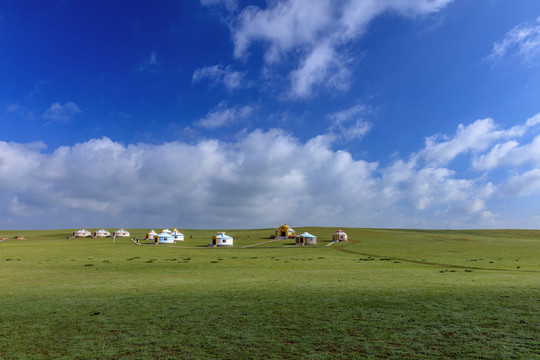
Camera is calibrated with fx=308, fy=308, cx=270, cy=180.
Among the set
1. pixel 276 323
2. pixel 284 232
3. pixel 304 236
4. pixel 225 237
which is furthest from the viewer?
pixel 284 232

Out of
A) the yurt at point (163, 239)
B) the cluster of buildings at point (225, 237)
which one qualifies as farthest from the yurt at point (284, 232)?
the yurt at point (163, 239)

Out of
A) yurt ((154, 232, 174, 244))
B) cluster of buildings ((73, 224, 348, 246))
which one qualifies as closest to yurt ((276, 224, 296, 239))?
cluster of buildings ((73, 224, 348, 246))

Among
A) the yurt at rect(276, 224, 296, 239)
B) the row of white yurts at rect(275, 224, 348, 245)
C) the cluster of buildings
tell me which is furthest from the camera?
the yurt at rect(276, 224, 296, 239)

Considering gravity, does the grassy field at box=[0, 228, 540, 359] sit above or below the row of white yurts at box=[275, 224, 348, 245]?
above

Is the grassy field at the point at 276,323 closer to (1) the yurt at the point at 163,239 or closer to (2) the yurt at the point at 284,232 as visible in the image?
(1) the yurt at the point at 163,239

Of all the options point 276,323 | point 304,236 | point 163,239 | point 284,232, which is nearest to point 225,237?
point 304,236

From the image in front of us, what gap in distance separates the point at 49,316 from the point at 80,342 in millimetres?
5142

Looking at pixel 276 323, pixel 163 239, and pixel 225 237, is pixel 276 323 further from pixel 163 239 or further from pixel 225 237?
pixel 163 239

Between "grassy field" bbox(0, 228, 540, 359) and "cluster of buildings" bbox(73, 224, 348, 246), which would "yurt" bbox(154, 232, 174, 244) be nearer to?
"cluster of buildings" bbox(73, 224, 348, 246)

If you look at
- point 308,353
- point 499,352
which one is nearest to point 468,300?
point 499,352

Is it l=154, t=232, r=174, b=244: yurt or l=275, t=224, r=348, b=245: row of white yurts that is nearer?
l=275, t=224, r=348, b=245: row of white yurts

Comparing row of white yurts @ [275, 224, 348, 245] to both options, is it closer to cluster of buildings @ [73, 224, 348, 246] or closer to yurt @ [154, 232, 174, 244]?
cluster of buildings @ [73, 224, 348, 246]

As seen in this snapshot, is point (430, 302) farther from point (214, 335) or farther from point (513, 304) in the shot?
point (214, 335)

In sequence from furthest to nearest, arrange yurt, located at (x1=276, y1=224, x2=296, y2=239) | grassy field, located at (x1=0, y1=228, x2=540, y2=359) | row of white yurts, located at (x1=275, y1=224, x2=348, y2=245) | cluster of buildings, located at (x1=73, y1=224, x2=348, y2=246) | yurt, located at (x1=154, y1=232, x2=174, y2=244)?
1. yurt, located at (x1=276, y1=224, x2=296, y2=239)
2. yurt, located at (x1=154, y1=232, x2=174, y2=244)
3. row of white yurts, located at (x1=275, y1=224, x2=348, y2=245)
4. cluster of buildings, located at (x1=73, y1=224, x2=348, y2=246)
5. grassy field, located at (x1=0, y1=228, x2=540, y2=359)
